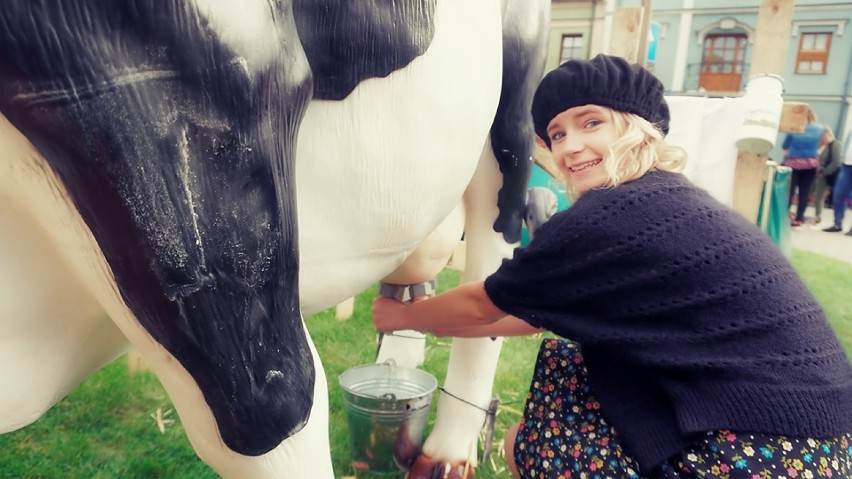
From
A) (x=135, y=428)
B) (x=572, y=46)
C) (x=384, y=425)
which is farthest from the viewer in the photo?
(x=572, y=46)

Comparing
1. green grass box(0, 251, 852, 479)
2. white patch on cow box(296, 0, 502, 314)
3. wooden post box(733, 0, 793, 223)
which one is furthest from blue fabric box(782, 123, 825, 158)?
white patch on cow box(296, 0, 502, 314)

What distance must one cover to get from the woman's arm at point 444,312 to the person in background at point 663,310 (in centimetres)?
6

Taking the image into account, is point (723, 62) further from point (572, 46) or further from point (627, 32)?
point (627, 32)

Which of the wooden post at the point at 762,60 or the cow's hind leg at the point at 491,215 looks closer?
the cow's hind leg at the point at 491,215

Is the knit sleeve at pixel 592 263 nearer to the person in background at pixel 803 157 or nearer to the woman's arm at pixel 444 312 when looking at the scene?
the woman's arm at pixel 444 312

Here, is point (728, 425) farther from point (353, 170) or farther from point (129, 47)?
point (129, 47)

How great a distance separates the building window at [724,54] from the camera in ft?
41.5

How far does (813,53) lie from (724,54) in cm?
152

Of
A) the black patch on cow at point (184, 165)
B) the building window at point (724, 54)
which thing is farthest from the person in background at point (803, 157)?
the building window at point (724, 54)

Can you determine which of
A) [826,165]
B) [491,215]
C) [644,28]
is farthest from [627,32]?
[826,165]

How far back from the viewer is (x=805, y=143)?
17.3 feet

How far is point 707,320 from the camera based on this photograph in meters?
0.77

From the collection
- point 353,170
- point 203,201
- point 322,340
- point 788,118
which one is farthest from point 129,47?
point 788,118

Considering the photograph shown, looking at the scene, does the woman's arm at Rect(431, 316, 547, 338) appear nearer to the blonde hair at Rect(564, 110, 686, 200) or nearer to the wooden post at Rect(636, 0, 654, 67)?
the blonde hair at Rect(564, 110, 686, 200)
